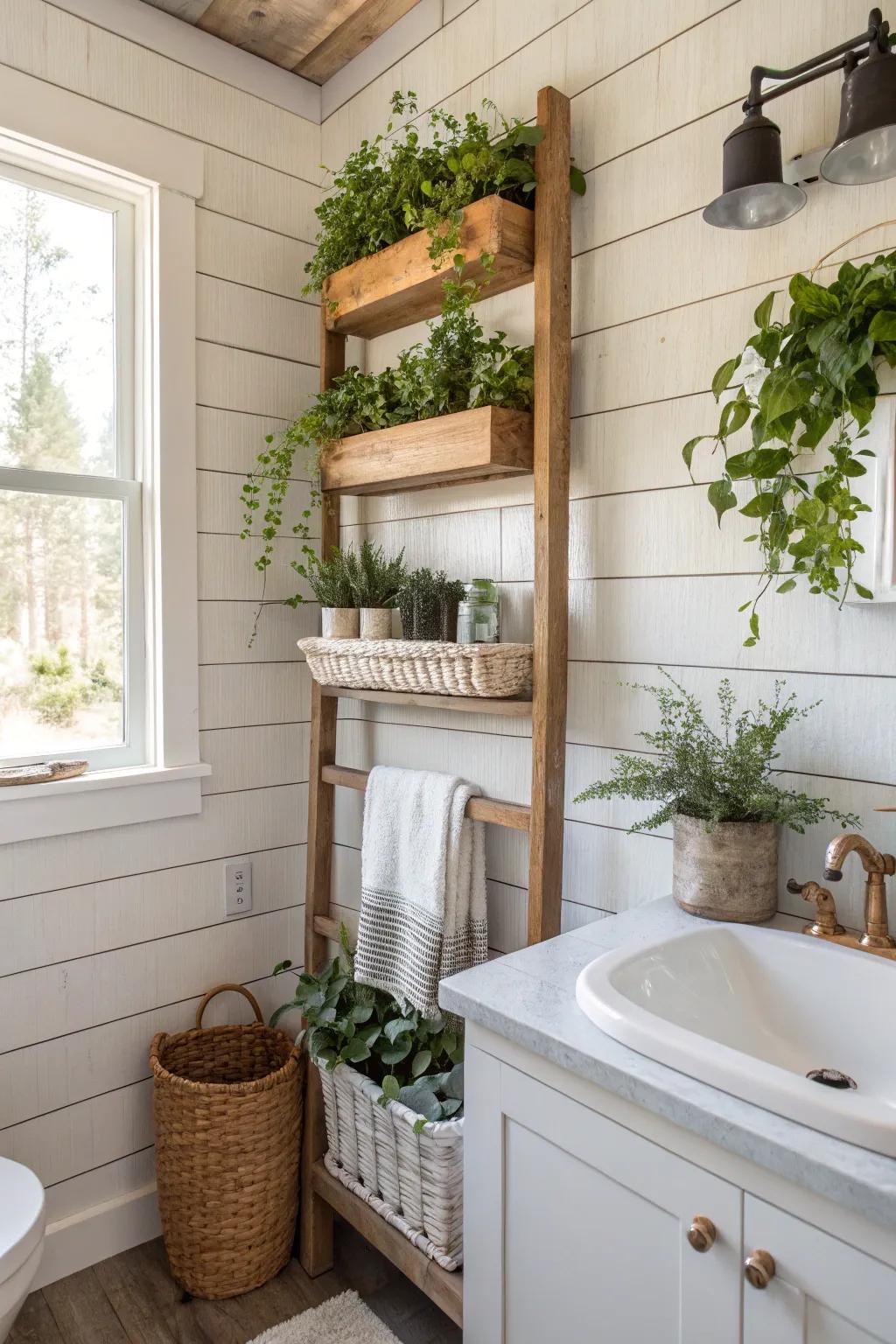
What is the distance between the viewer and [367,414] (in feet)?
5.79

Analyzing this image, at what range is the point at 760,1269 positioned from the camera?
78cm

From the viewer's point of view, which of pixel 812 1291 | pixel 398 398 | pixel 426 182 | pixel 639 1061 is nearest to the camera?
pixel 812 1291

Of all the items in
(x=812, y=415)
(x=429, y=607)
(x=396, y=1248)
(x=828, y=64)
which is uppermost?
(x=828, y=64)

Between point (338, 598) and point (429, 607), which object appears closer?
point (429, 607)

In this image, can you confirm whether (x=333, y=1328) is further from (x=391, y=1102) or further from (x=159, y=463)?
(x=159, y=463)

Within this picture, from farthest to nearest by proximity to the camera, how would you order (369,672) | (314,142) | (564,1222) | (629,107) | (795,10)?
(314,142)
(369,672)
(629,107)
(795,10)
(564,1222)

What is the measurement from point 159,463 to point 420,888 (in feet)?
3.33

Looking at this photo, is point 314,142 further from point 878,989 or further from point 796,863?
point 878,989

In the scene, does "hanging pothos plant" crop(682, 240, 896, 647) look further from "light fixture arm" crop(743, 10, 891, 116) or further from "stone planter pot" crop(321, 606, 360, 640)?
"stone planter pot" crop(321, 606, 360, 640)

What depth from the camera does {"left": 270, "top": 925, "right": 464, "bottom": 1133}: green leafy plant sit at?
5.08 feet

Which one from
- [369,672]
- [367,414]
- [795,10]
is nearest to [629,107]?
[795,10]

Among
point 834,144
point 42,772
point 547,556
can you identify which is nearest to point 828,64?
point 834,144

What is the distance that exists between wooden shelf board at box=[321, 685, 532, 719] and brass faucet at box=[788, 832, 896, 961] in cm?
52

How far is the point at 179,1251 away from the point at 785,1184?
4.65ft
